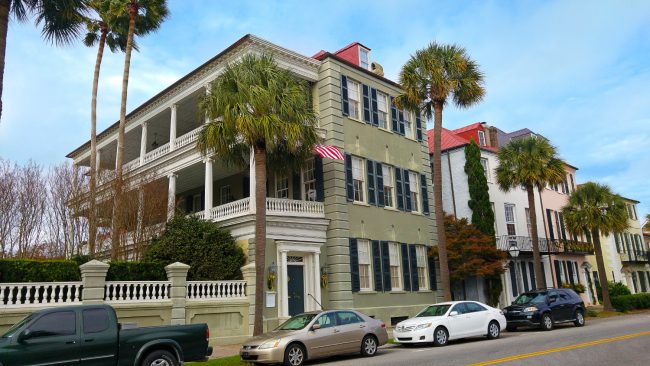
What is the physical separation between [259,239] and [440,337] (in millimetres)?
6430

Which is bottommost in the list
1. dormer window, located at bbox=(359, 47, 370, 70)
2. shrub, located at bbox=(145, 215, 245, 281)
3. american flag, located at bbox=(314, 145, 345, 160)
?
shrub, located at bbox=(145, 215, 245, 281)

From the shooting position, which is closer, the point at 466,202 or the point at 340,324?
the point at 340,324

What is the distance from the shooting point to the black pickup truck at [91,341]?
952cm

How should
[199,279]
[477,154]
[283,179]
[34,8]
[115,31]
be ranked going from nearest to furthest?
[34,8], [199,279], [283,179], [115,31], [477,154]

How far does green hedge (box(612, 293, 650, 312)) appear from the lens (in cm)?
3431

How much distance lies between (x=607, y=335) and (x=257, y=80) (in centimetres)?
1414

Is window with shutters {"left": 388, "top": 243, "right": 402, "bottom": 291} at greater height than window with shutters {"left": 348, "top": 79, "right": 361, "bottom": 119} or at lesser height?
lesser

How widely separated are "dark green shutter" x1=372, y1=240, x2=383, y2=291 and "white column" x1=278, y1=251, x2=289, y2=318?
5035 mm

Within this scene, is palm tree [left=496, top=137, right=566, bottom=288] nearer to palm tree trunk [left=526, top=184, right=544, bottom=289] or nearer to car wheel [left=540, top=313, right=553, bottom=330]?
palm tree trunk [left=526, top=184, right=544, bottom=289]

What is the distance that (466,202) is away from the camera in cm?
3341

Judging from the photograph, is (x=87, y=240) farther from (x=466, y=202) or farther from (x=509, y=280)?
(x=509, y=280)

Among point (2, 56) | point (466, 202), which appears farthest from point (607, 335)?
point (2, 56)

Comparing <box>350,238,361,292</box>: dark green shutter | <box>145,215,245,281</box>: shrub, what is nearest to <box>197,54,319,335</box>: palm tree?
<box>145,215,245,281</box>: shrub

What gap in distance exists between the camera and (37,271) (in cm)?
1523
